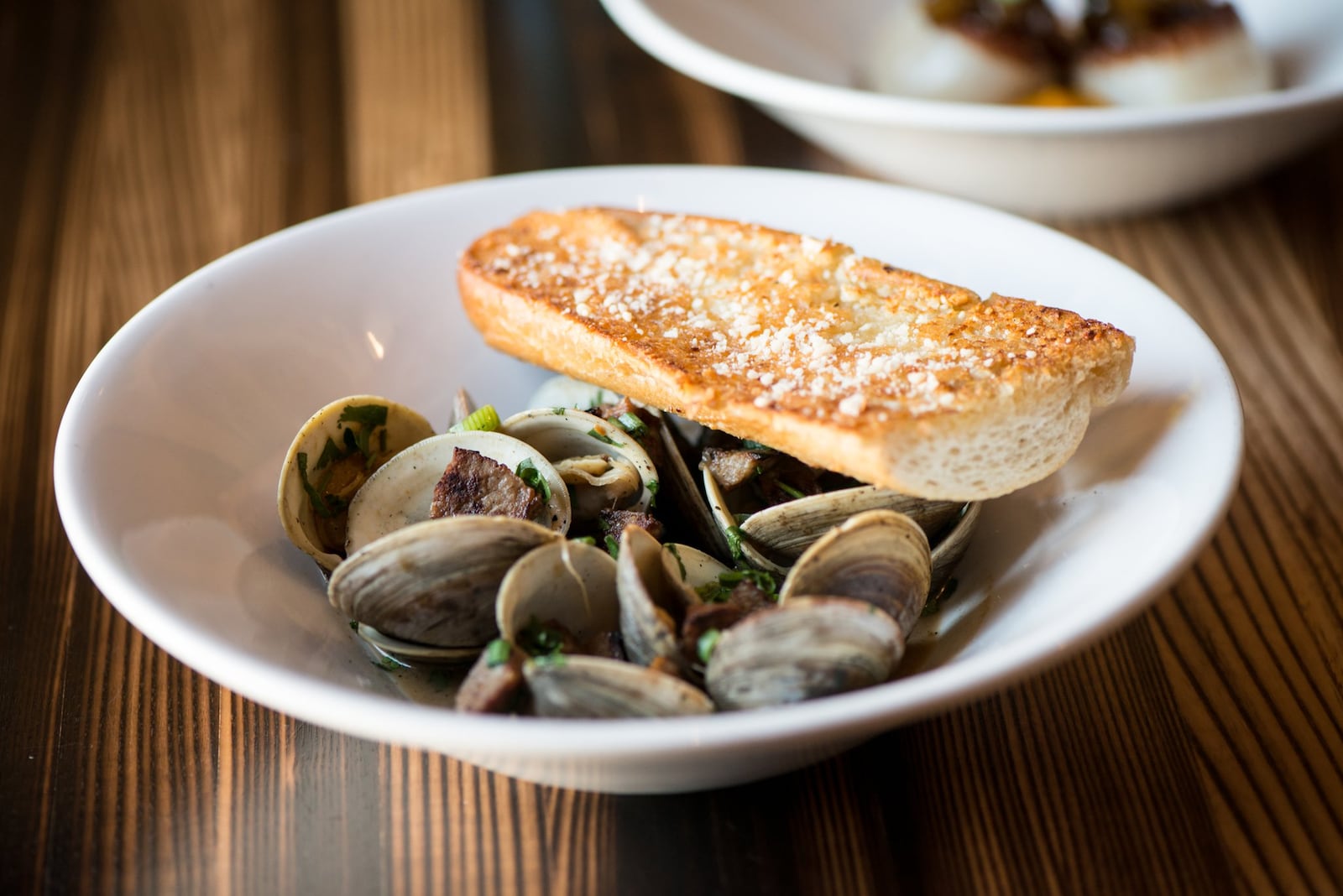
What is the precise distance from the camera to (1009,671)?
121 centimetres

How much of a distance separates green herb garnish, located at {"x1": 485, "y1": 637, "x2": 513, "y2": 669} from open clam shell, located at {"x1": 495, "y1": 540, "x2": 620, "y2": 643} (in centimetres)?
3

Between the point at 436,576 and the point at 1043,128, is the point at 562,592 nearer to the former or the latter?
the point at 436,576

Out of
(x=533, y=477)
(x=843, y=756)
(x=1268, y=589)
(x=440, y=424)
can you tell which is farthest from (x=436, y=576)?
(x=1268, y=589)

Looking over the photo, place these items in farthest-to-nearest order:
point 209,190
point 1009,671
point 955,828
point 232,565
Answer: point 209,190
point 232,565
point 955,828
point 1009,671

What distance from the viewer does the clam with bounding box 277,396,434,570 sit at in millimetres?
1706

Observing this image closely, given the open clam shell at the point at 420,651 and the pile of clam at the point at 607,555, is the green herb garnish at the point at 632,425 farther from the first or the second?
the open clam shell at the point at 420,651

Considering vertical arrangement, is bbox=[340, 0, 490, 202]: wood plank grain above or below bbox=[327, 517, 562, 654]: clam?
below

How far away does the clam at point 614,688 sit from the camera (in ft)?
4.13

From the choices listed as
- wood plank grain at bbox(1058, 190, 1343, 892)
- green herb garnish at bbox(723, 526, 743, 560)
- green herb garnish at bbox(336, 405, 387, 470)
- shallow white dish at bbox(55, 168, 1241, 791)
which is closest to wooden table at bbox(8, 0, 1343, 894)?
wood plank grain at bbox(1058, 190, 1343, 892)

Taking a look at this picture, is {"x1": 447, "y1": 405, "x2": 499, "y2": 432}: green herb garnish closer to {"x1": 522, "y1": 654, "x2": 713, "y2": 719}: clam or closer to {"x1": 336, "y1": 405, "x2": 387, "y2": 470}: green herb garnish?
{"x1": 336, "y1": 405, "x2": 387, "y2": 470}: green herb garnish

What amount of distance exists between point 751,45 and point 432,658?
2501 millimetres

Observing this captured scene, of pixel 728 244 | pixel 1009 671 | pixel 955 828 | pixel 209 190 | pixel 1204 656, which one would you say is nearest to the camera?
pixel 1009 671

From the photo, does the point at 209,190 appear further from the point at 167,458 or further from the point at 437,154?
the point at 167,458

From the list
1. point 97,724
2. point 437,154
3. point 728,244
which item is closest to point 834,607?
point 728,244
